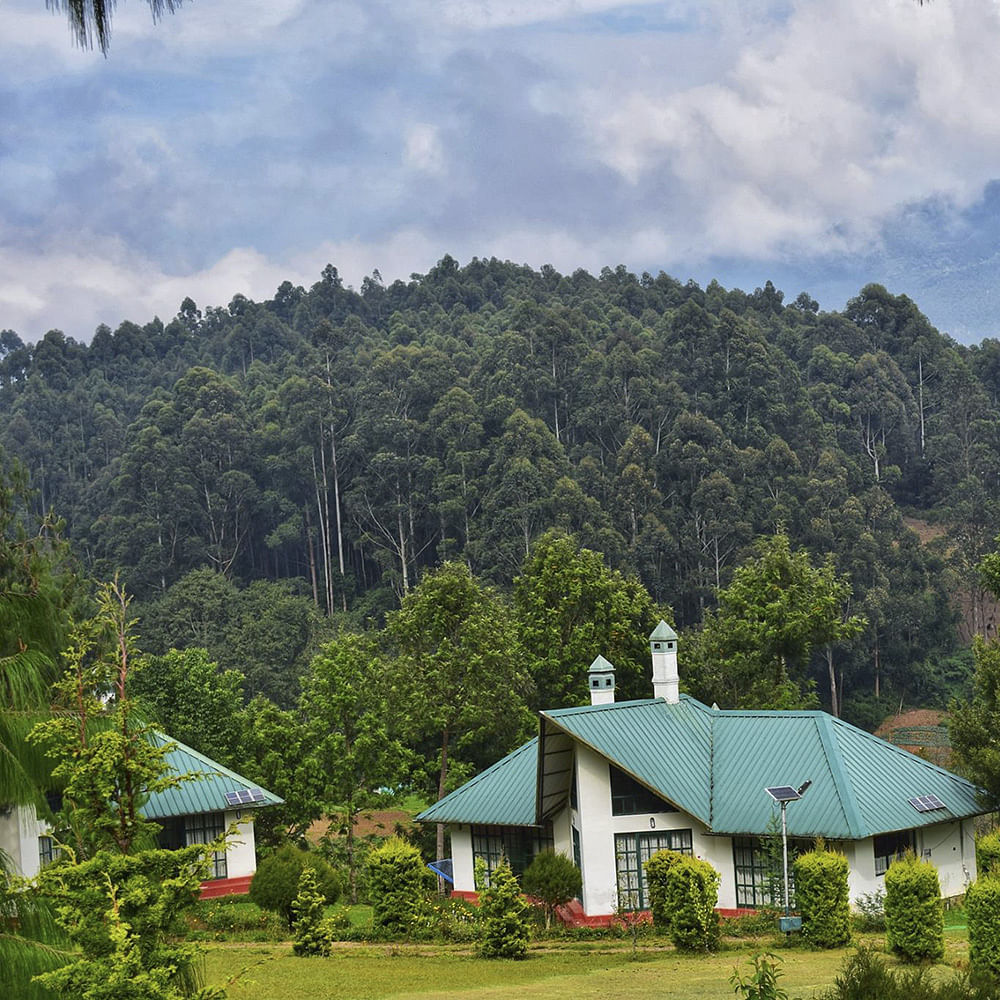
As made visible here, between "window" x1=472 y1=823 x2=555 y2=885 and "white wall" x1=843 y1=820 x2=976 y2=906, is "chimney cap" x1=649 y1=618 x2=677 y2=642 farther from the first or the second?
"white wall" x1=843 y1=820 x2=976 y2=906

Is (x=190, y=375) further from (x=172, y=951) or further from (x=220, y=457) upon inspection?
(x=172, y=951)

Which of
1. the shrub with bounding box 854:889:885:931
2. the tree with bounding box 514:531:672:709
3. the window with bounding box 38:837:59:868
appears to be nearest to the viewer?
the shrub with bounding box 854:889:885:931

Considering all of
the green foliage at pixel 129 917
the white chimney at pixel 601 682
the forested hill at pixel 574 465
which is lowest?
the green foliage at pixel 129 917

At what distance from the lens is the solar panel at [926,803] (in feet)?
78.4

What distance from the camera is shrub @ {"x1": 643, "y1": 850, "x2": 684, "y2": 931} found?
787 inches

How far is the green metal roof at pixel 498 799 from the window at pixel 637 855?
7.29 feet

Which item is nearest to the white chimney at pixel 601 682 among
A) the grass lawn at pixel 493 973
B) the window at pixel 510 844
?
the window at pixel 510 844

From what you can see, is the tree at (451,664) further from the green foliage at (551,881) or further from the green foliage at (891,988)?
the green foliage at (891,988)

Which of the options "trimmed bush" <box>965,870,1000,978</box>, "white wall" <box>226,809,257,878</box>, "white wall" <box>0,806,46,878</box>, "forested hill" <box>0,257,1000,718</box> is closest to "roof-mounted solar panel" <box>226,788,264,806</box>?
"white wall" <box>226,809,257,878</box>

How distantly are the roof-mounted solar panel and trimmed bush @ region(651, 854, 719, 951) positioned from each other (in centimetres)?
1255

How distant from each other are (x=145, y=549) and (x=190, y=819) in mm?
47265

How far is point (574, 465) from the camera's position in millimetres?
71375

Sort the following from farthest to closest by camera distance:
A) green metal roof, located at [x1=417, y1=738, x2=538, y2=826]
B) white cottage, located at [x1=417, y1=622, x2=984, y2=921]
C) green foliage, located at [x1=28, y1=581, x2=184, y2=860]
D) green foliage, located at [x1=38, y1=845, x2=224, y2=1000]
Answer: green metal roof, located at [x1=417, y1=738, x2=538, y2=826], white cottage, located at [x1=417, y1=622, x2=984, y2=921], green foliage, located at [x1=38, y1=845, x2=224, y2=1000], green foliage, located at [x1=28, y1=581, x2=184, y2=860]

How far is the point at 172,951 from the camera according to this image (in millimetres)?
9305
